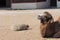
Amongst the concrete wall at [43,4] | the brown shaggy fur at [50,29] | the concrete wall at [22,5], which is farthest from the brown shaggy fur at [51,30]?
the concrete wall at [43,4]

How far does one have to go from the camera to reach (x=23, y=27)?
7898 millimetres

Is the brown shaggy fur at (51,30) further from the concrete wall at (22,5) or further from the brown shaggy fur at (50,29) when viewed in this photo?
the concrete wall at (22,5)

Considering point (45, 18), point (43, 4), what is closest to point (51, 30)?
point (45, 18)

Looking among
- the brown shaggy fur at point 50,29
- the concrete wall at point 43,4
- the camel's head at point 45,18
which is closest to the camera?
the camel's head at point 45,18

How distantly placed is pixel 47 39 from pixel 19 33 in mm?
1226

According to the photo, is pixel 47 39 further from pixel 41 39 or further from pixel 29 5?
pixel 29 5

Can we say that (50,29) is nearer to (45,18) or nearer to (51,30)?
(51,30)

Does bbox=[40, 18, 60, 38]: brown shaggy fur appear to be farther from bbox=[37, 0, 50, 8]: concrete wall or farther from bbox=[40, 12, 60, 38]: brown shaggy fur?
bbox=[37, 0, 50, 8]: concrete wall

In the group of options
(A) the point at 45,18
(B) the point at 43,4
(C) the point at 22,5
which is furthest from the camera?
(B) the point at 43,4

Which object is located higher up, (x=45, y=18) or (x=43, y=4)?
(x=45, y=18)

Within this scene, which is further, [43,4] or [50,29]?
[43,4]

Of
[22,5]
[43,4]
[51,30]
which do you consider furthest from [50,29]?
[43,4]

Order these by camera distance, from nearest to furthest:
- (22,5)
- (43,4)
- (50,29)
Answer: (50,29), (22,5), (43,4)

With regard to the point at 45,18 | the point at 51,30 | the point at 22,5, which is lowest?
the point at 22,5
